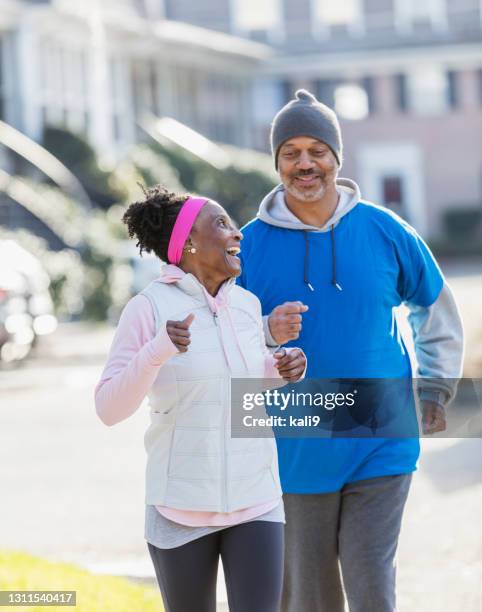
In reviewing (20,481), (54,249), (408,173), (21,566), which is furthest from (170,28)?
(21,566)

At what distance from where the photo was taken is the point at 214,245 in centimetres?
421

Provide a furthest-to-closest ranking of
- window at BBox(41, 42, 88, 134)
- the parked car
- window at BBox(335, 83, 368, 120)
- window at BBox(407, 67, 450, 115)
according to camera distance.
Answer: window at BBox(407, 67, 450, 115)
window at BBox(335, 83, 368, 120)
window at BBox(41, 42, 88, 134)
the parked car

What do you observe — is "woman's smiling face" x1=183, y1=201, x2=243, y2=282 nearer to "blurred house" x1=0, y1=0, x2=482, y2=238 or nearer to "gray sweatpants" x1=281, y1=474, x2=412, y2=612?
"gray sweatpants" x1=281, y1=474, x2=412, y2=612

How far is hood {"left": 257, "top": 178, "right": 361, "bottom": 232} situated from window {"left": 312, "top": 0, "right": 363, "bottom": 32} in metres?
49.1

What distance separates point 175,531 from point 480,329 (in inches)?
486

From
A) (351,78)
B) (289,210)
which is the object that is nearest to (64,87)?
(351,78)

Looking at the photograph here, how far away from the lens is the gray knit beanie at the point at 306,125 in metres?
4.94

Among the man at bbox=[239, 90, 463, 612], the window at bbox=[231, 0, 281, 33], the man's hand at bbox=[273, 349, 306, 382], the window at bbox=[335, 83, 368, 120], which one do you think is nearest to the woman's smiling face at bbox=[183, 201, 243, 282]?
the man's hand at bbox=[273, 349, 306, 382]

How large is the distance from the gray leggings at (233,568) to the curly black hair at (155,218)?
2.76 feet

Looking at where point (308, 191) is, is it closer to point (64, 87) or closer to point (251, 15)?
point (64, 87)

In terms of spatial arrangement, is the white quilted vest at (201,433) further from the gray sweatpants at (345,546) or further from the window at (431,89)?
the window at (431,89)

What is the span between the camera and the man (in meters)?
4.78

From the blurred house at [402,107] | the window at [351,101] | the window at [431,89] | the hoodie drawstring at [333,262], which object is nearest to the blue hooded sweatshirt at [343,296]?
the hoodie drawstring at [333,262]

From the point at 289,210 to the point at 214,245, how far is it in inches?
33.7
